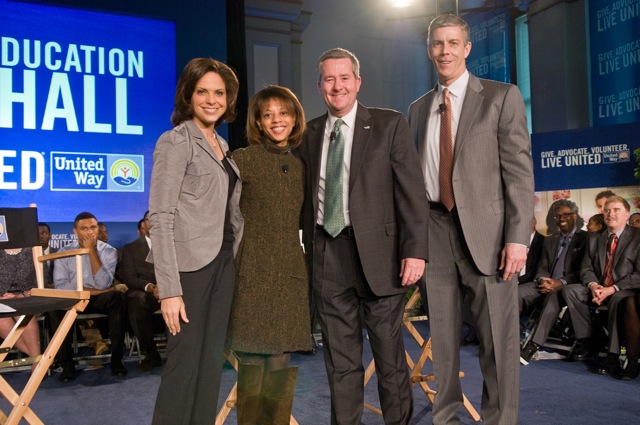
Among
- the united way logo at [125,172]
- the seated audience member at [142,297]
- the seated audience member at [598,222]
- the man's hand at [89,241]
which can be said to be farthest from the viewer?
the united way logo at [125,172]

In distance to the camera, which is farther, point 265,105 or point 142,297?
point 142,297

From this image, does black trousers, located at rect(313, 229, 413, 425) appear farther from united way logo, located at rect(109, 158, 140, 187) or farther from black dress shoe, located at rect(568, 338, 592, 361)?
united way logo, located at rect(109, 158, 140, 187)

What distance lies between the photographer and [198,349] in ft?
7.05

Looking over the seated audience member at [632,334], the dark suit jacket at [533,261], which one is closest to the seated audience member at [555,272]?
the dark suit jacket at [533,261]

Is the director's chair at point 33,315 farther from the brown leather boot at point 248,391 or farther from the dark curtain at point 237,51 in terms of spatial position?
the dark curtain at point 237,51

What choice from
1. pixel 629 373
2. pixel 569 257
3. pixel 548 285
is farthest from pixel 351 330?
pixel 569 257

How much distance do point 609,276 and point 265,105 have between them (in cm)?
376

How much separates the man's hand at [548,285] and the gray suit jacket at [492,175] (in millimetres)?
3348

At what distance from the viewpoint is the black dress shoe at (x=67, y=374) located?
4.88 m

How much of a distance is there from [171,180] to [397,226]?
840mm

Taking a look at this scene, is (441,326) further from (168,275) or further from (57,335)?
(57,335)

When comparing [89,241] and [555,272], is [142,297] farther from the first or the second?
[555,272]

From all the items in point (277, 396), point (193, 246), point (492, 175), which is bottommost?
point (277, 396)

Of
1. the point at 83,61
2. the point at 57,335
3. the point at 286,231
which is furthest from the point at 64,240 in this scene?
the point at 286,231
